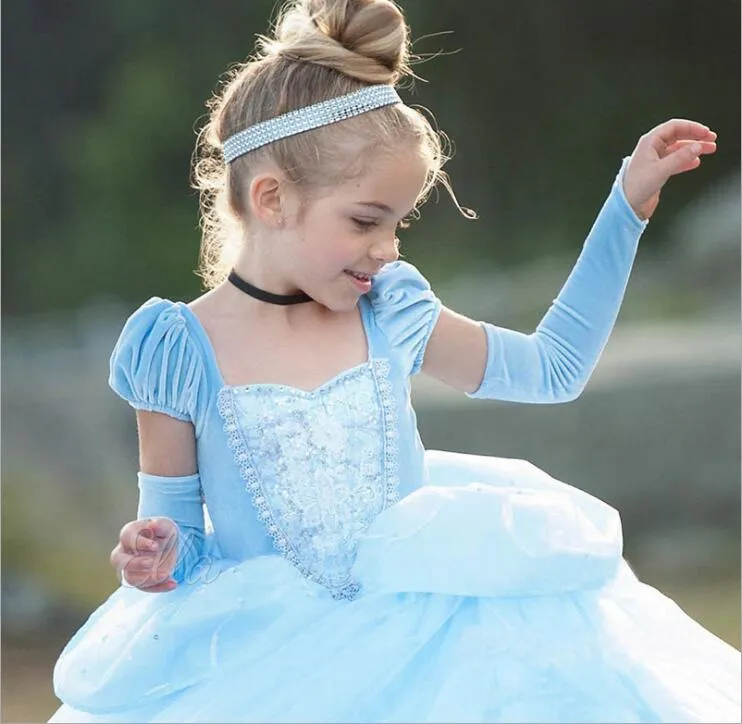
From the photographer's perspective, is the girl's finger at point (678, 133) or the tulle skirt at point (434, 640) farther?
the girl's finger at point (678, 133)

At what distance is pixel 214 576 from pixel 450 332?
331 millimetres

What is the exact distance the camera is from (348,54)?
1068 mm

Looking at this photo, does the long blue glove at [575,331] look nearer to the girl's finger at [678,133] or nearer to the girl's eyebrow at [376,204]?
the girl's finger at [678,133]

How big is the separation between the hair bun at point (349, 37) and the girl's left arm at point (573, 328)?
0.82 ft

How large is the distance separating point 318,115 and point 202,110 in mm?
2207

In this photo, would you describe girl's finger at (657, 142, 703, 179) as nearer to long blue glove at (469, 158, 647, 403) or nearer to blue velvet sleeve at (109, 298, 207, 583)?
long blue glove at (469, 158, 647, 403)

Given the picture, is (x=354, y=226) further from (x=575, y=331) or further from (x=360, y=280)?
(x=575, y=331)

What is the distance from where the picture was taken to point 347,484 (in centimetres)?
107

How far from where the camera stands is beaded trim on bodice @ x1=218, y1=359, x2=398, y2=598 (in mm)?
1059

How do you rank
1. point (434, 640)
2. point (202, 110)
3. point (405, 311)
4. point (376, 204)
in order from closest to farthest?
point (434, 640), point (376, 204), point (405, 311), point (202, 110)

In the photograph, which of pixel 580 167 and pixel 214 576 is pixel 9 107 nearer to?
pixel 580 167

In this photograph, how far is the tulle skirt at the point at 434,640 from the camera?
34.7 inches

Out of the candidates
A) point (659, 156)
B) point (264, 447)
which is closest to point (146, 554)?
point (264, 447)

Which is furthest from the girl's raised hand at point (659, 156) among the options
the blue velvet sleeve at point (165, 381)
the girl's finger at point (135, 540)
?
the girl's finger at point (135, 540)
